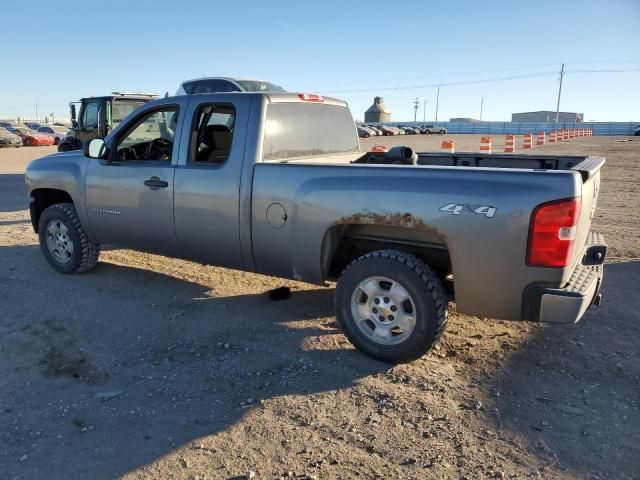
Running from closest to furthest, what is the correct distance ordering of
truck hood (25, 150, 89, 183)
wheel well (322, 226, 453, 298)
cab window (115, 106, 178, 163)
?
1. wheel well (322, 226, 453, 298)
2. cab window (115, 106, 178, 163)
3. truck hood (25, 150, 89, 183)

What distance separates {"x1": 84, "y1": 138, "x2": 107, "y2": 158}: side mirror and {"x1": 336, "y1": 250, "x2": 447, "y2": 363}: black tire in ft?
9.67

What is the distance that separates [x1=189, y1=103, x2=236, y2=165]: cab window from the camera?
15.5 ft

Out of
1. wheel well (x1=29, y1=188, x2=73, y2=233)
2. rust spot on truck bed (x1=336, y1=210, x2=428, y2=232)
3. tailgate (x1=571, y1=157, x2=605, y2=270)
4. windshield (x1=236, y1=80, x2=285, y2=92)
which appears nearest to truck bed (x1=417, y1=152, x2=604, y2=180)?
tailgate (x1=571, y1=157, x2=605, y2=270)

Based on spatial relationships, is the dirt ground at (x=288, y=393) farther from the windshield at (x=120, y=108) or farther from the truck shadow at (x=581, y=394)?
the windshield at (x=120, y=108)

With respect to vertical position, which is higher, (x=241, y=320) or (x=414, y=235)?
(x=414, y=235)

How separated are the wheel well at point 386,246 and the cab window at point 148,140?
2.17 meters

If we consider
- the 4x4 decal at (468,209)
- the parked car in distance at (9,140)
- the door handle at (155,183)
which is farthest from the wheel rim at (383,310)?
the parked car in distance at (9,140)

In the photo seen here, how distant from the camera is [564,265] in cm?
321

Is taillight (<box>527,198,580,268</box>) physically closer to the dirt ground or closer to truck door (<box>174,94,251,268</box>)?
the dirt ground

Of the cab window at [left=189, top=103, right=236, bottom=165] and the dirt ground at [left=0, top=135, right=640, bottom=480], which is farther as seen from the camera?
the cab window at [left=189, top=103, right=236, bottom=165]

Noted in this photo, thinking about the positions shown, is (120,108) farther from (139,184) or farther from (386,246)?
(386,246)

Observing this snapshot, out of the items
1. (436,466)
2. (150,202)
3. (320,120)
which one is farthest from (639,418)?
(150,202)

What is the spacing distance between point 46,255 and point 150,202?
1975 mm

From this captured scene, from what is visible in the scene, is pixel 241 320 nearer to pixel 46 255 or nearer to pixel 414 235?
pixel 414 235
